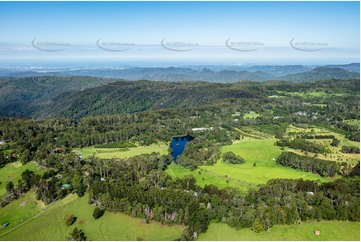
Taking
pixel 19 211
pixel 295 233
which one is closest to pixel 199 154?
pixel 295 233

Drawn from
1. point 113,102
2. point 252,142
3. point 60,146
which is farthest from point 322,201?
point 113,102

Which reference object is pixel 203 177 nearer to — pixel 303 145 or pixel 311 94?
pixel 303 145

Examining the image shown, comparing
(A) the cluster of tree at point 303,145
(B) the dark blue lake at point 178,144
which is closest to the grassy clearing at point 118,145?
(B) the dark blue lake at point 178,144

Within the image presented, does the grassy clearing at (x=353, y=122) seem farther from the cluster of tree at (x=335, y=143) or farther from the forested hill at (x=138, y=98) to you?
the forested hill at (x=138, y=98)

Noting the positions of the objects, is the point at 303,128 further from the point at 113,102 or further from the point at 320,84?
the point at 113,102

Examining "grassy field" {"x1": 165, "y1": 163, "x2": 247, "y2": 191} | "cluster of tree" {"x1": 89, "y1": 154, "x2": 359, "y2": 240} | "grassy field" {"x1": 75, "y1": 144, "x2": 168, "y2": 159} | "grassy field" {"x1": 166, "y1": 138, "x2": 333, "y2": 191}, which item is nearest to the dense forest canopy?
"cluster of tree" {"x1": 89, "y1": 154, "x2": 359, "y2": 240}

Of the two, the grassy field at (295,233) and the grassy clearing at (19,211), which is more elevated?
the grassy clearing at (19,211)
